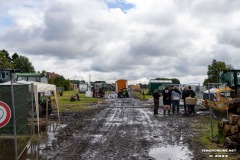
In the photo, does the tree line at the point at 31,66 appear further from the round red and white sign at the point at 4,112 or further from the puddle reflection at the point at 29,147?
the round red and white sign at the point at 4,112

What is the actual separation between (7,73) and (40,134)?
9.02m

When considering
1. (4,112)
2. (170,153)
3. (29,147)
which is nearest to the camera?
(4,112)

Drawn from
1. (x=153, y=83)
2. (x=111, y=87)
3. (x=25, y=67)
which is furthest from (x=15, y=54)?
(x=153, y=83)

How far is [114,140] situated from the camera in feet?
39.0

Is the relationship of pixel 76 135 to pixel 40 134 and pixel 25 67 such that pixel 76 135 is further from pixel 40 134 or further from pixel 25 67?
pixel 25 67

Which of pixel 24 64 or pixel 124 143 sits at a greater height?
pixel 24 64

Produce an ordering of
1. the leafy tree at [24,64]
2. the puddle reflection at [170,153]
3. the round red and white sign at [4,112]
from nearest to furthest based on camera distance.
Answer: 1. the round red and white sign at [4,112]
2. the puddle reflection at [170,153]
3. the leafy tree at [24,64]

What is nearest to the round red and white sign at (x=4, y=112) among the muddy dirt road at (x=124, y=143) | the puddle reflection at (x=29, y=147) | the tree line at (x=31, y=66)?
the puddle reflection at (x=29, y=147)

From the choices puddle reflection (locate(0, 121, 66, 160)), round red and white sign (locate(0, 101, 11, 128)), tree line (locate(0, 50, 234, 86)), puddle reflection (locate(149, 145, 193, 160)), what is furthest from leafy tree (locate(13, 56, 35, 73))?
round red and white sign (locate(0, 101, 11, 128))

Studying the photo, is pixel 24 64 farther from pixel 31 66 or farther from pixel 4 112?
pixel 4 112

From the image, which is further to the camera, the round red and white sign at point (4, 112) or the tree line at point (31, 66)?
the tree line at point (31, 66)

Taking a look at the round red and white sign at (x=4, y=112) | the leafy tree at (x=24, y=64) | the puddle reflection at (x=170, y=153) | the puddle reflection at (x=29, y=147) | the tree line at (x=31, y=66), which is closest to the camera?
the round red and white sign at (x=4, y=112)

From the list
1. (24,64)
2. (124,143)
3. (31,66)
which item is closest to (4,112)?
(124,143)

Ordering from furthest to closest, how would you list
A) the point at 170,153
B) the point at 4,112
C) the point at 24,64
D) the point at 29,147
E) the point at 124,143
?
the point at 24,64
the point at 124,143
the point at 29,147
the point at 170,153
the point at 4,112
